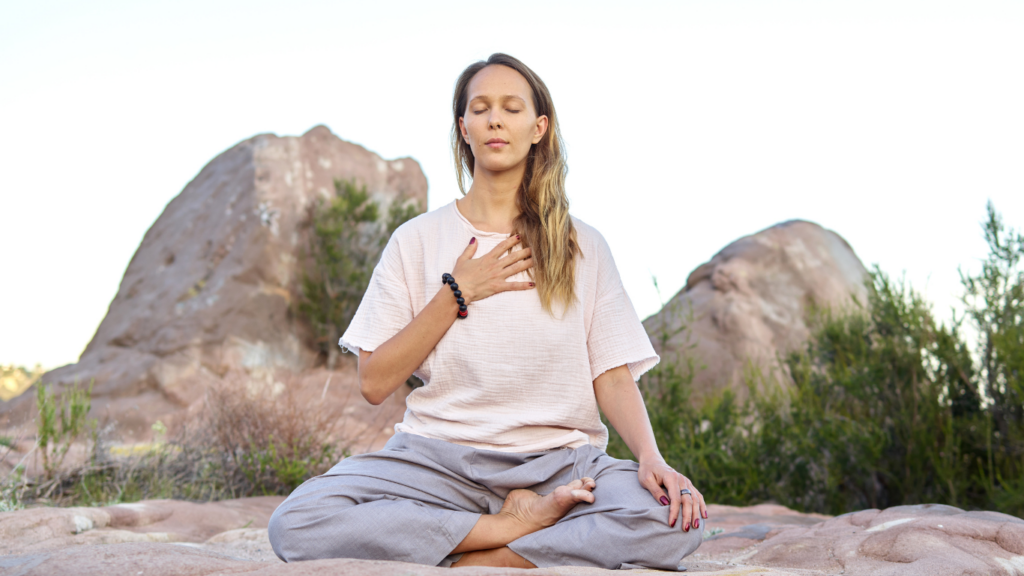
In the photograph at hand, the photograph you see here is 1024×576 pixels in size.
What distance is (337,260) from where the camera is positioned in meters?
10.9

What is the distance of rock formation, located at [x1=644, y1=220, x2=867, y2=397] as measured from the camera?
27.5 feet

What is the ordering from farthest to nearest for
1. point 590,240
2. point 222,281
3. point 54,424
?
point 222,281, point 54,424, point 590,240

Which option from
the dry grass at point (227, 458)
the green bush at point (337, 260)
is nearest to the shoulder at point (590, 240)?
the dry grass at point (227, 458)

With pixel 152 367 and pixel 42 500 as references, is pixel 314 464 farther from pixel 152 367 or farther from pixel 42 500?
pixel 152 367

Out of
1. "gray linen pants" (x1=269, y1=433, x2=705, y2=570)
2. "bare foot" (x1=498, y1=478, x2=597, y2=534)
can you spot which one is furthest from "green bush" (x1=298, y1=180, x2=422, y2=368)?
"bare foot" (x1=498, y1=478, x2=597, y2=534)

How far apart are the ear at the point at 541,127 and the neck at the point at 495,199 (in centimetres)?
10

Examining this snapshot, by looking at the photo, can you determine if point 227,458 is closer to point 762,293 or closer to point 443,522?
point 443,522

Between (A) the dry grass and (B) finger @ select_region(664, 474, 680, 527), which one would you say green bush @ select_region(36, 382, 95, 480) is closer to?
(A) the dry grass

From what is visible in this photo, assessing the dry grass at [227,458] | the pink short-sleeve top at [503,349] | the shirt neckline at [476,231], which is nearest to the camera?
the pink short-sleeve top at [503,349]

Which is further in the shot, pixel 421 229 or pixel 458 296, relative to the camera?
pixel 421 229

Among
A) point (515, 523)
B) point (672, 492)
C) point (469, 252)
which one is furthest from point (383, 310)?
point (672, 492)

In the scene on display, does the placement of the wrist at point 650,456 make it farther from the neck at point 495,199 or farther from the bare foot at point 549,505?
the neck at point 495,199

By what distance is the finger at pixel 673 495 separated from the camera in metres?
2.09

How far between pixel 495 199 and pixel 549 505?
3.37 ft
